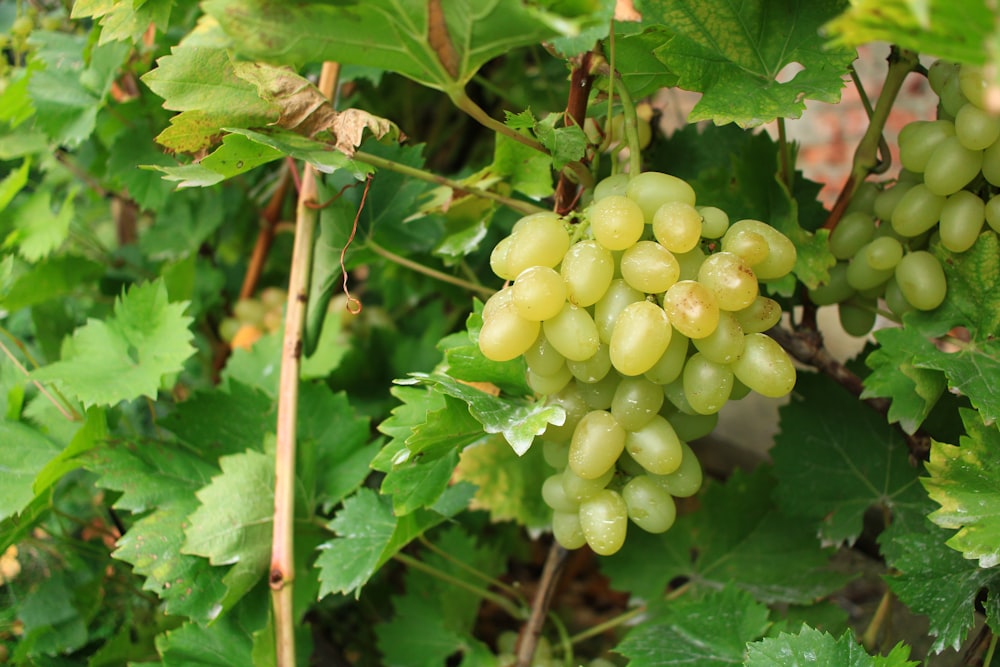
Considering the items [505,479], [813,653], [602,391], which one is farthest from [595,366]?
[505,479]

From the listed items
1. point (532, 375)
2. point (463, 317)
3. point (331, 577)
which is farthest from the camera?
point (463, 317)

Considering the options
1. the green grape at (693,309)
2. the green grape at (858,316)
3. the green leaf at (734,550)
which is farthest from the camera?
the green leaf at (734,550)

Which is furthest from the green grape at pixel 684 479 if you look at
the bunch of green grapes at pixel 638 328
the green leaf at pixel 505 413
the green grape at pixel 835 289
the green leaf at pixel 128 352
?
the green leaf at pixel 128 352

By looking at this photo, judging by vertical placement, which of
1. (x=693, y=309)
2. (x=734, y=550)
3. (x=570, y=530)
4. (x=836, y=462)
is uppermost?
(x=693, y=309)

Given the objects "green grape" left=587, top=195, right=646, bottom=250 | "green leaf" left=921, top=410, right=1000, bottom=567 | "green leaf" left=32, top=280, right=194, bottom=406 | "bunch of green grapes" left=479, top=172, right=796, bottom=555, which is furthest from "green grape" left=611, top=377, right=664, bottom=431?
"green leaf" left=32, top=280, right=194, bottom=406

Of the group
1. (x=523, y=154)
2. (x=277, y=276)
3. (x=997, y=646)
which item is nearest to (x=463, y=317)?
(x=277, y=276)

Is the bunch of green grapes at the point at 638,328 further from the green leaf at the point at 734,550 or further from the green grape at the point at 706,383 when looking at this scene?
the green leaf at the point at 734,550

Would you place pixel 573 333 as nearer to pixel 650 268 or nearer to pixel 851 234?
pixel 650 268

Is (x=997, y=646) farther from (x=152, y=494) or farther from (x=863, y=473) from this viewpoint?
(x=152, y=494)
